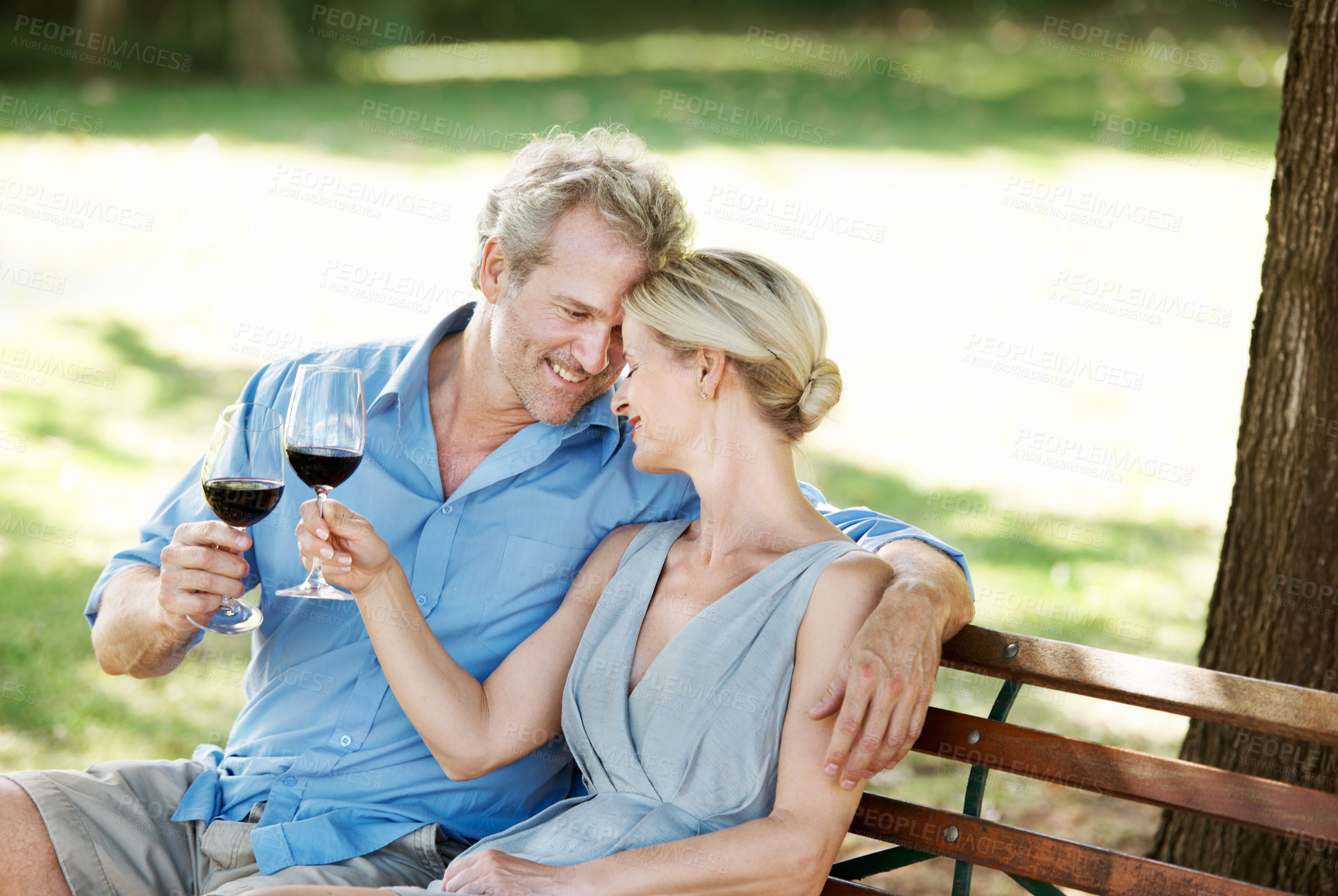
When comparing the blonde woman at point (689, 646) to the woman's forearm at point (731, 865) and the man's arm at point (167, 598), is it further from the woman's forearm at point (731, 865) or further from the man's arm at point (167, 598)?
the man's arm at point (167, 598)

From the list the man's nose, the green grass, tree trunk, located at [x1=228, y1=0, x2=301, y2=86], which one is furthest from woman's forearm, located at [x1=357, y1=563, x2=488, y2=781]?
tree trunk, located at [x1=228, y1=0, x2=301, y2=86]

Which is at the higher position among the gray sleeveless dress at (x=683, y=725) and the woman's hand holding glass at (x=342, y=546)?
the woman's hand holding glass at (x=342, y=546)

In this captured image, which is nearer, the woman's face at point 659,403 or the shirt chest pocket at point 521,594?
the woman's face at point 659,403

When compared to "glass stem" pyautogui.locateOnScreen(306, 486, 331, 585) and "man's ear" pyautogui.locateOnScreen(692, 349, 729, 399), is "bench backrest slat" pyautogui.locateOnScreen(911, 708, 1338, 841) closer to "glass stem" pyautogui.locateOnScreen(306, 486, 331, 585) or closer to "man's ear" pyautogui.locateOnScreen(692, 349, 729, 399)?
"man's ear" pyautogui.locateOnScreen(692, 349, 729, 399)

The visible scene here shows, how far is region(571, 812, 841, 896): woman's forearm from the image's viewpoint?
7.72 feet

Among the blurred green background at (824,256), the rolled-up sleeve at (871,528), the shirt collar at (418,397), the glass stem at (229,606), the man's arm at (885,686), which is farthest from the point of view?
the blurred green background at (824,256)

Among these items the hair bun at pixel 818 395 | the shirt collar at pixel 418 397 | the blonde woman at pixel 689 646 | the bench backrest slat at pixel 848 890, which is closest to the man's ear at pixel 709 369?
the blonde woman at pixel 689 646

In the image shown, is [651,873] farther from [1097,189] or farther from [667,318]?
[1097,189]

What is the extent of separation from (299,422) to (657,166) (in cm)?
122

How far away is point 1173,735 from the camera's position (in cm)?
500

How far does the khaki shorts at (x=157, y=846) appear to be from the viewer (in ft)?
8.75

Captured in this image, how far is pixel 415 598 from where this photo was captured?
2.96m

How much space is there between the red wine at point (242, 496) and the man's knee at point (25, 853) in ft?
2.61

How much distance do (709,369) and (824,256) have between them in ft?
27.2
